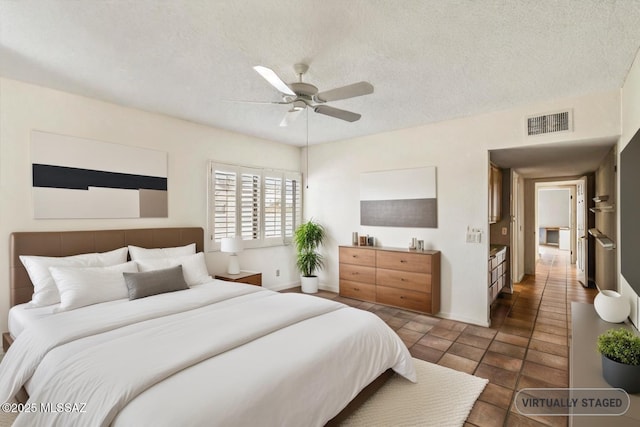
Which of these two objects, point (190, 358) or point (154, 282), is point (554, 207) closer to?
point (154, 282)

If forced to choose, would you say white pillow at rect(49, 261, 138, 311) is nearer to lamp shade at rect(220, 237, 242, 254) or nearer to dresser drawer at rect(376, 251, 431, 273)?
lamp shade at rect(220, 237, 242, 254)

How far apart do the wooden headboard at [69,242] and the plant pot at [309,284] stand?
224 centimetres

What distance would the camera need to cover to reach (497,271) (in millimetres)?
4773

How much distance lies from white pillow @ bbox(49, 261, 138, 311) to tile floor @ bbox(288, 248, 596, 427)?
9.85 ft

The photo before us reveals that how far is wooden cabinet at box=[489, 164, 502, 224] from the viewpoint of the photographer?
192 inches

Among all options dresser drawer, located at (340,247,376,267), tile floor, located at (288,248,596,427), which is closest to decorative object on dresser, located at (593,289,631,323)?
tile floor, located at (288,248,596,427)

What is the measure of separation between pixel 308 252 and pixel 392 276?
5.45ft

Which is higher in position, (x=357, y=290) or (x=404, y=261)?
(x=404, y=261)

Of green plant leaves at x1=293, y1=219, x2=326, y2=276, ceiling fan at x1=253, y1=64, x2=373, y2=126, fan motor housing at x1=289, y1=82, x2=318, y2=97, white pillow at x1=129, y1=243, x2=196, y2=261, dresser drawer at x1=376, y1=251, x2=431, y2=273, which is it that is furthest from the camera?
green plant leaves at x1=293, y1=219, x2=326, y2=276

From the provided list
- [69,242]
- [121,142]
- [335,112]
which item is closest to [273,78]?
[335,112]

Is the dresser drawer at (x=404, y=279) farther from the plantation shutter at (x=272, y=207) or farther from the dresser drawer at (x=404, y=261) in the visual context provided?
the plantation shutter at (x=272, y=207)

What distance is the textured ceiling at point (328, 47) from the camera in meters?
1.92

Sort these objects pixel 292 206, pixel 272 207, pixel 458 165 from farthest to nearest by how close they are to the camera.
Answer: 1. pixel 292 206
2. pixel 272 207
3. pixel 458 165

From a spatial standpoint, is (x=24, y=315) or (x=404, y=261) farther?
(x=404, y=261)
